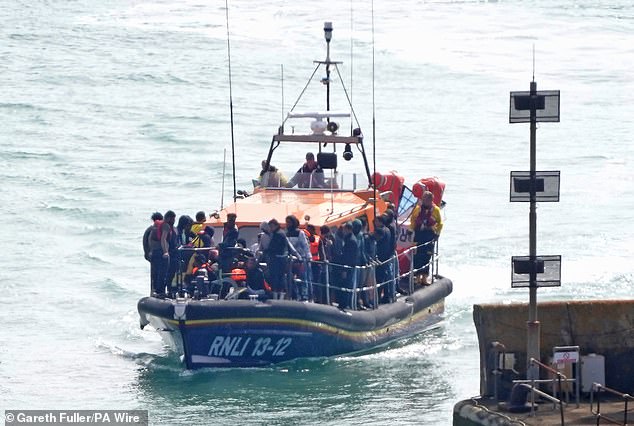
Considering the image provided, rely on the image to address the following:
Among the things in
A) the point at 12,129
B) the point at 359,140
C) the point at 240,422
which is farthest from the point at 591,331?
the point at 12,129

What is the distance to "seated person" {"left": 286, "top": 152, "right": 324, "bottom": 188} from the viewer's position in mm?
25156

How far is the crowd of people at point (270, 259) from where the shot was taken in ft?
70.5

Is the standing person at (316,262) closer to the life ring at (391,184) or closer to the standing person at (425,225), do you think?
the standing person at (425,225)

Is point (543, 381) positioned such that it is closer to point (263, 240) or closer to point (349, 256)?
point (263, 240)

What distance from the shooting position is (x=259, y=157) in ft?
126

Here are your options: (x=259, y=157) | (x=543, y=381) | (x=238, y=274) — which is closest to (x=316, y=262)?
(x=238, y=274)

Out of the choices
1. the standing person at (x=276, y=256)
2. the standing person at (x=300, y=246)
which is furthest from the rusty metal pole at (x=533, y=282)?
the standing person at (x=300, y=246)

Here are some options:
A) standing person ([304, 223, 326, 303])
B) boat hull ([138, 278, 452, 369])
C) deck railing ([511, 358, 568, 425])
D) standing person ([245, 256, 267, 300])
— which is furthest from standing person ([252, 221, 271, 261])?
deck railing ([511, 358, 568, 425])

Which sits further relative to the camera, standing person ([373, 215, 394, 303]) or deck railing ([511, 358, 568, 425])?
standing person ([373, 215, 394, 303])

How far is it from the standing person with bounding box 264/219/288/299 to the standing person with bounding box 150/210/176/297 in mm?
1331

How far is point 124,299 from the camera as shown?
26.8 m
